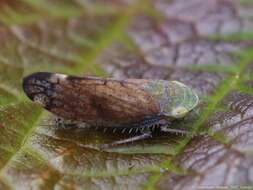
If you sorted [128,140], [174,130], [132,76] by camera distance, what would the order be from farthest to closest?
[132,76] → [174,130] → [128,140]

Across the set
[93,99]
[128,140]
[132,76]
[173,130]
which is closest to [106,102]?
[93,99]

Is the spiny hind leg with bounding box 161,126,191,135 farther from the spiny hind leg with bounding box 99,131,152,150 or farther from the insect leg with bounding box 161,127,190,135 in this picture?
the spiny hind leg with bounding box 99,131,152,150

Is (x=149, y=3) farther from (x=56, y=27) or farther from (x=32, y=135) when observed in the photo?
(x=32, y=135)

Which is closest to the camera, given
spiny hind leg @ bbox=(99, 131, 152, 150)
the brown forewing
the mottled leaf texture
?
the mottled leaf texture

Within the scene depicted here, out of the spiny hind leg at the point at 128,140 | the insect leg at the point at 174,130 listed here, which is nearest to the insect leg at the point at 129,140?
the spiny hind leg at the point at 128,140

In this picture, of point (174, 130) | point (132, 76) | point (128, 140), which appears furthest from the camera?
point (132, 76)

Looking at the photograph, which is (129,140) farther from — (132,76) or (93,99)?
(132,76)

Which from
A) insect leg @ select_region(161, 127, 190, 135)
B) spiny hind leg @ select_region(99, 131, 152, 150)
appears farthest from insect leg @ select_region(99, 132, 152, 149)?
insect leg @ select_region(161, 127, 190, 135)
